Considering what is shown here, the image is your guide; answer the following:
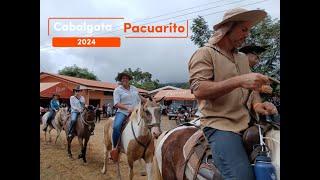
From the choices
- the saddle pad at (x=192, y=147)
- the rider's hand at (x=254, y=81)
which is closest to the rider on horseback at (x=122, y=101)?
the saddle pad at (x=192, y=147)

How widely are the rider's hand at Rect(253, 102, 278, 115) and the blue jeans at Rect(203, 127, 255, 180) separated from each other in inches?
5.2

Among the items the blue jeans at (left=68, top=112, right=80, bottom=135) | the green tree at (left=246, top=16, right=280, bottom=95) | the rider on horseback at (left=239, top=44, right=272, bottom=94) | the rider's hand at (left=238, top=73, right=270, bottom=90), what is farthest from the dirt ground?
the rider's hand at (left=238, top=73, right=270, bottom=90)

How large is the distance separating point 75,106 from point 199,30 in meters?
2.96

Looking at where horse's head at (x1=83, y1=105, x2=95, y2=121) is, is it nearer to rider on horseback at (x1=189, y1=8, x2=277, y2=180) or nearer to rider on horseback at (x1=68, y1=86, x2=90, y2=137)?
rider on horseback at (x1=68, y1=86, x2=90, y2=137)

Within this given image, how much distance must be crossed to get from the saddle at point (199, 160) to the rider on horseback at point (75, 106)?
316 centimetres

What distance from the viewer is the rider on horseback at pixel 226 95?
4.09 ft

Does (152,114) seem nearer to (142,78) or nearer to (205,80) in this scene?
(142,78)

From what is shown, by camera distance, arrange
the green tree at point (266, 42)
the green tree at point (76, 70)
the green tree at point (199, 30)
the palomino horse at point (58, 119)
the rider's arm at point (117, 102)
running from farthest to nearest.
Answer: the palomino horse at point (58, 119), the rider's arm at point (117, 102), the green tree at point (76, 70), the green tree at point (266, 42), the green tree at point (199, 30)

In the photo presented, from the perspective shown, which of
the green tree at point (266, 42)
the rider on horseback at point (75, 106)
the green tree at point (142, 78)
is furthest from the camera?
the rider on horseback at point (75, 106)

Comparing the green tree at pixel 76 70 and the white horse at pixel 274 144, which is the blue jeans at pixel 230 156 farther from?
the green tree at pixel 76 70

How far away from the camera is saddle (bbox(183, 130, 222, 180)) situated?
1.37 metres

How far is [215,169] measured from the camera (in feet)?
4.40
